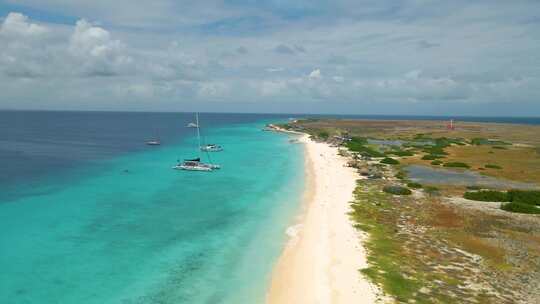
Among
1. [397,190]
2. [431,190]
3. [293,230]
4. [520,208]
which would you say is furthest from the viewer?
[431,190]

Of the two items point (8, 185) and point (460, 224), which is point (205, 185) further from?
point (460, 224)

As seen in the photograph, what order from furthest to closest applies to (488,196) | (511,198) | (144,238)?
(488,196), (511,198), (144,238)

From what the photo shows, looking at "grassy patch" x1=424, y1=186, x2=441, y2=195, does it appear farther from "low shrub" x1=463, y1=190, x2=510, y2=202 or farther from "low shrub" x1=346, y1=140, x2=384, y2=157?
"low shrub" x1=346, y1=140, x2=384, y2=157

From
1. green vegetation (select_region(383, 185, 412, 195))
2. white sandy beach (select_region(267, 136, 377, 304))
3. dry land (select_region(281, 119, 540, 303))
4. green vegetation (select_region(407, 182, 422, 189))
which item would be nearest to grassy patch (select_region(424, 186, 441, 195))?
dry land (select_region(281, 119, 540, 303))

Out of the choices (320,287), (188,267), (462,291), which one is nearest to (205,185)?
(188,267)

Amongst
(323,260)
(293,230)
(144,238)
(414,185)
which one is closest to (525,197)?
(414,185)

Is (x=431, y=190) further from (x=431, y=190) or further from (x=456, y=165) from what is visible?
(x=456, y=165)

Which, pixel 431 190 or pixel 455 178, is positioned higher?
pixel 455 178
